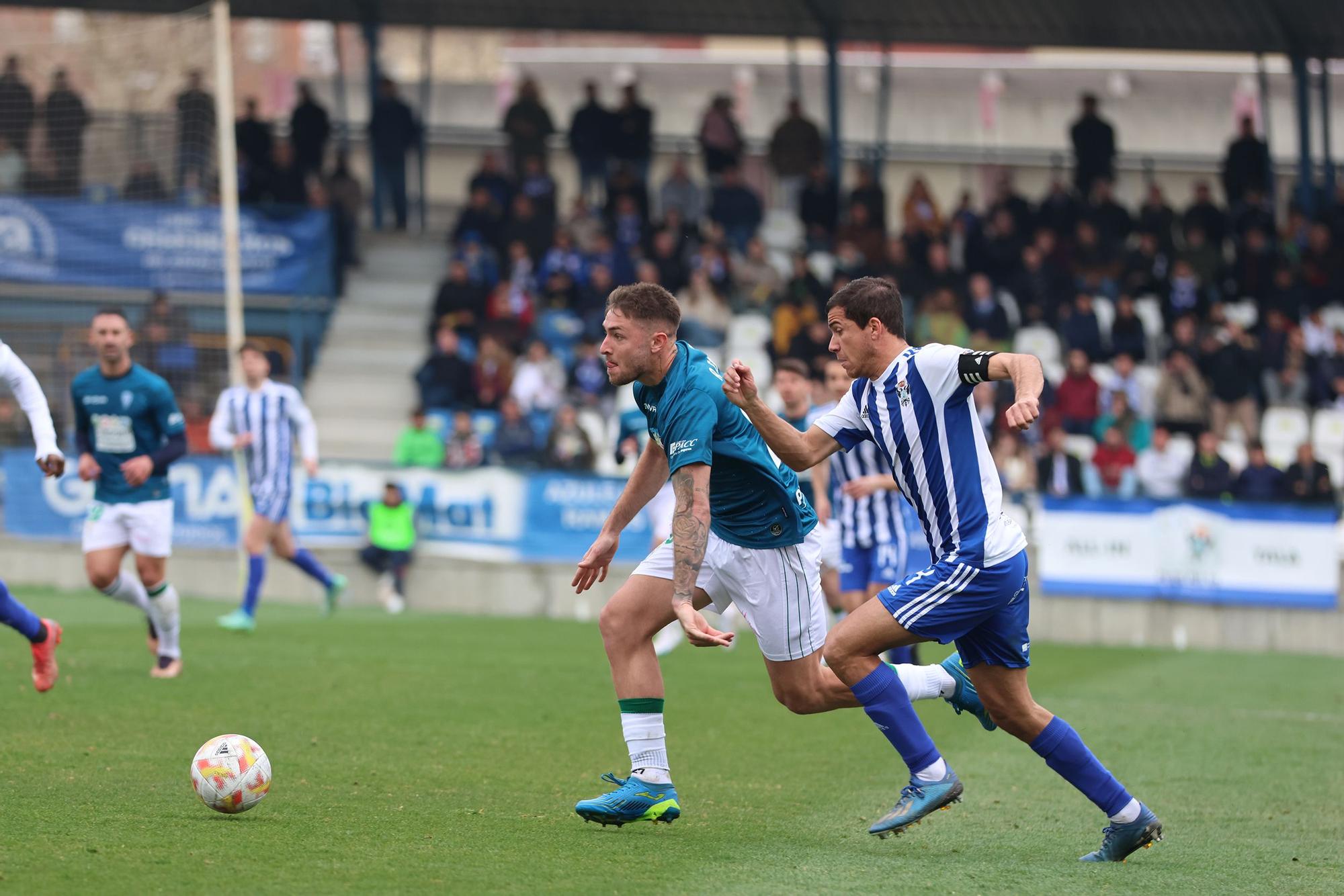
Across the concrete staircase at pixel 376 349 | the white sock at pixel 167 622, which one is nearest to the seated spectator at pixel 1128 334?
the concrete staircase at pixel 376 349

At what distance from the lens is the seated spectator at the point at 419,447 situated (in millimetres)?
20078

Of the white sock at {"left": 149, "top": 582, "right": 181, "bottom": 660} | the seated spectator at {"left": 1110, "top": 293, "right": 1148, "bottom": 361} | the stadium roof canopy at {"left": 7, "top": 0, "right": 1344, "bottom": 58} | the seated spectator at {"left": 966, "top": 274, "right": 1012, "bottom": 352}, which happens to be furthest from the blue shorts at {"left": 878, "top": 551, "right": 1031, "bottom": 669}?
the stadium roof canopy at {"left": 7, "top": 0, "right": 1344, "bottom": 58}

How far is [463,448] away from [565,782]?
12.4m

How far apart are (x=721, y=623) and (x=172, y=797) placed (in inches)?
435

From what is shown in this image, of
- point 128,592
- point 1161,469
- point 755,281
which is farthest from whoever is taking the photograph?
point 755,281

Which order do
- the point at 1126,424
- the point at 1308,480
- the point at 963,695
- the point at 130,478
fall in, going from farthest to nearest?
the point at 1126,424
the point at 1308,480
the point at 130,478
the point at 963,695

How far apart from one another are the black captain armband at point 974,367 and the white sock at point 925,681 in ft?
4.35

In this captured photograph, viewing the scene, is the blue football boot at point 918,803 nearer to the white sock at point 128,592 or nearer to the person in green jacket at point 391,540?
the white sock at point 128,592

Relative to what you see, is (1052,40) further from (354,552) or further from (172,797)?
(172,797)

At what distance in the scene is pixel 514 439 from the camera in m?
20.4

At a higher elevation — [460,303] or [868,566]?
[460,303]

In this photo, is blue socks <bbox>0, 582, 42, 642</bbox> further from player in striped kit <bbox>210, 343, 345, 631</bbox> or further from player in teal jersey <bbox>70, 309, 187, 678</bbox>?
player in striped kit <bbox>210, 343, 345, 631</bbox>

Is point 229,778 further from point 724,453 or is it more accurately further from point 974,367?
point 974,367

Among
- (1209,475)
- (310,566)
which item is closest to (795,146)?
(1209,475)
